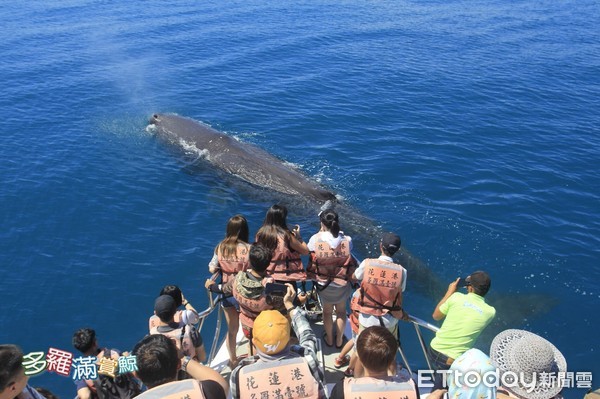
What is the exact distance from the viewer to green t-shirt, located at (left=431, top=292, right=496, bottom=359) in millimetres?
7371

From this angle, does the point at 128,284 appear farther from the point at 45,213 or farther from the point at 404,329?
the point at 404,329

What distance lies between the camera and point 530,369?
5.34 m

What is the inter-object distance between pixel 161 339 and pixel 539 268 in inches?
524

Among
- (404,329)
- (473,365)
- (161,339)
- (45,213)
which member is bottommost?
(404,329)

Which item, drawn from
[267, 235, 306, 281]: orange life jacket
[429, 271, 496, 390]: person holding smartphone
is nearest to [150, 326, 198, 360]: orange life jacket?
[267, 235, 306, 281]: orange life jacket

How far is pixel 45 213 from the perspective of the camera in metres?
17.7

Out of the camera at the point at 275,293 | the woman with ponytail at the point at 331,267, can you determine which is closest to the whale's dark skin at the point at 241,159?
the woman with ponytail at the point at 331,267

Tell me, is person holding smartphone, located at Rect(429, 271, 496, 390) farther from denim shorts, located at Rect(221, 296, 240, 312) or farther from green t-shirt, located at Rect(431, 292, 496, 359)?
denim shorts, located at Rect(221, 296, 240, 312)

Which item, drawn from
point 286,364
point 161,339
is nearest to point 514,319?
point 286,364

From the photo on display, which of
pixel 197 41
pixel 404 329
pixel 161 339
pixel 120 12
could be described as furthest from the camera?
pixel 120 12

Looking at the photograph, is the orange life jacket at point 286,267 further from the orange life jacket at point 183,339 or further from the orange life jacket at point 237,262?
the orange life jacket at point 183,339

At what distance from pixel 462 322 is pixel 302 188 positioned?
11.4 meters

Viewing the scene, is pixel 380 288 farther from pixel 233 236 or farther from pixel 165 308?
pixel 165 308

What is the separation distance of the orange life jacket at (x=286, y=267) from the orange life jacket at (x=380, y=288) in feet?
4.59
